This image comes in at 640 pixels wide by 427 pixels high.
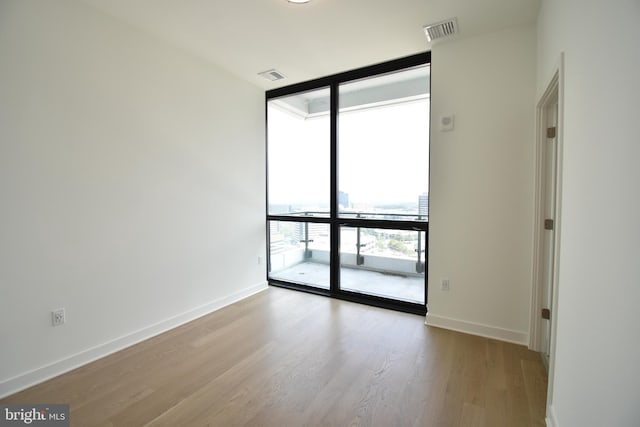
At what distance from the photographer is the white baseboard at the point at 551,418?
5.21 ft

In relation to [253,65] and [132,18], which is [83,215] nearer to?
[132,18]

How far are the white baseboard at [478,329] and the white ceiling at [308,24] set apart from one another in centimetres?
261

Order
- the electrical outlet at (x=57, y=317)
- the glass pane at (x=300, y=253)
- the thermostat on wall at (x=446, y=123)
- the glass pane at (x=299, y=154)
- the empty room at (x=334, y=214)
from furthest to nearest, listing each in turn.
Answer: the glass pane at (x=300, y=253) < the glass pane at (x=299, y=154) < the thermostat on wall at (x=446, y=123) < the electrical outlet at (x=57, y=317) < the empty room at (x=334, y=214)

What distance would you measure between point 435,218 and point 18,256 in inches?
130

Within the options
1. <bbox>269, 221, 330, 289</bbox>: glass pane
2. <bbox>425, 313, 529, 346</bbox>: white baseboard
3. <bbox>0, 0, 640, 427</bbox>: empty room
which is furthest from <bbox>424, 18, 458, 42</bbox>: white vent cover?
<bbox>425, 313, 529, 346</bbox>: white baseboard

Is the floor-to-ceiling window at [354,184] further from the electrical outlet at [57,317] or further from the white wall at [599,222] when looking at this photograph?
the electrical outlet at [57,317]

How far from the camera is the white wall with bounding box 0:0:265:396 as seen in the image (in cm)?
201

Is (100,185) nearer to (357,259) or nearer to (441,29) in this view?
(357,259)

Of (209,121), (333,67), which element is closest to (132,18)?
(209,121)

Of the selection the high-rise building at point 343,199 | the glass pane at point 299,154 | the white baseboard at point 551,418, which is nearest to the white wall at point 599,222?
the white baseboard at point 551,418

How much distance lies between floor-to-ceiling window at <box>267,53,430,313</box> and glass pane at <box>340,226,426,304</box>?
0.01 meters

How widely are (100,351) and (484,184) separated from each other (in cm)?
351

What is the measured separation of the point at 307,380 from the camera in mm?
2111

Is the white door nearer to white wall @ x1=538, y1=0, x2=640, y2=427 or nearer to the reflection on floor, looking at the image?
white wall @ x1=538, y1=0, x2=640, y2=427
